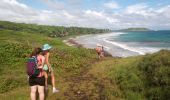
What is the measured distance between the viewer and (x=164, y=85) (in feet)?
42.3

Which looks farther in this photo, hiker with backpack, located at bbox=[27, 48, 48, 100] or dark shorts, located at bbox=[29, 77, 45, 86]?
dark shorts, located at bbox=[29, 77, 45, 86]

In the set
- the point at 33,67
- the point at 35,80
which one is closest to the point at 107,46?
the point at 35,80

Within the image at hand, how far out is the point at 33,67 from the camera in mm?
11281

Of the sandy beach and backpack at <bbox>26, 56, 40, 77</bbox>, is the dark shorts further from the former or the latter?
the sandy beach

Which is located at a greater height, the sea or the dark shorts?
the dark shorts

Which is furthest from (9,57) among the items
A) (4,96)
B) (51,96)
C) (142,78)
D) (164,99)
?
(164,99)

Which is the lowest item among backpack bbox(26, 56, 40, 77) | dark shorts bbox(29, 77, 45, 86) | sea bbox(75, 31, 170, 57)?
sea bbox(75, 31, 170, 57)

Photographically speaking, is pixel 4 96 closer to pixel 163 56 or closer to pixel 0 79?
pixel 0 79

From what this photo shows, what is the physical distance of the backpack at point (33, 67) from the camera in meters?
11.2

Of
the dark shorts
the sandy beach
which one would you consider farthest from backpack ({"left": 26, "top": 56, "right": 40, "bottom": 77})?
the sandy beach

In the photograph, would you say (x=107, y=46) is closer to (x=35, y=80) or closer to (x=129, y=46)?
(x=129, y=46)

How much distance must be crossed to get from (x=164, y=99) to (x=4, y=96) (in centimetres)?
816

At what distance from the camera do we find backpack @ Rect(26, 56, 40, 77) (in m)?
11.2

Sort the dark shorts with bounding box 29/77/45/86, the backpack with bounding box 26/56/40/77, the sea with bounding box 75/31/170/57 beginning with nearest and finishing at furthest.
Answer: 1. the backpack with bounding box 26/56/40/77
2. the dark shorts with bounding box 29/77/45/86
3. the sea with bounding box 75/31/170/57
